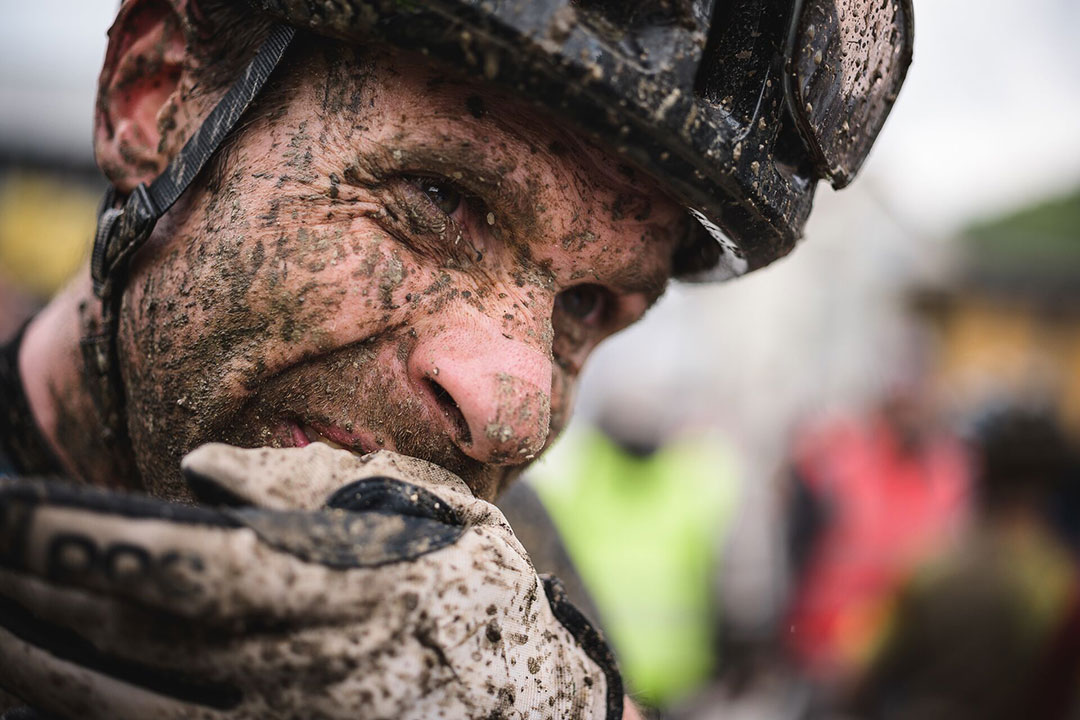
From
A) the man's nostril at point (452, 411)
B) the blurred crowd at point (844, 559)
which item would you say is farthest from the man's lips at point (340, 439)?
the blurred crowd at point (844, 559)

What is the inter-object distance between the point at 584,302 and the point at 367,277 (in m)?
0.62

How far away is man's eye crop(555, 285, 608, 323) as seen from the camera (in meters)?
1.75

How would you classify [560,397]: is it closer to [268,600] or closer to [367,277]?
[367,277]

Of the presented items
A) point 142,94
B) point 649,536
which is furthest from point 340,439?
point 649,536

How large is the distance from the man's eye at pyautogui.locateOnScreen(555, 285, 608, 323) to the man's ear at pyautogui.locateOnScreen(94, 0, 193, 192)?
82 cm

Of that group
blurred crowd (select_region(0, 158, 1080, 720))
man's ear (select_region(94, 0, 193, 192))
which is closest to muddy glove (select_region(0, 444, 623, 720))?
man's ear (select_region(94, 0, 193, 192))

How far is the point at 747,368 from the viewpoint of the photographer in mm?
14734

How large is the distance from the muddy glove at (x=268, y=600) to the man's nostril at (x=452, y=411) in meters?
0.16

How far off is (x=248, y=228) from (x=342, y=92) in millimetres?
287

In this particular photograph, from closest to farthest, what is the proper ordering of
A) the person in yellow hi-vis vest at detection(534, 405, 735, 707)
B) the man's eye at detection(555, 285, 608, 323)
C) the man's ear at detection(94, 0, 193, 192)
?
the man's ear at detection(94, 0, 193, 192)
the man's eye at detection(555, 285, 608, 323)
the person in yellow hi-vis vest at detection(534, 405, 735, 707)

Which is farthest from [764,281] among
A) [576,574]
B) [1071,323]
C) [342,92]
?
[342,92]

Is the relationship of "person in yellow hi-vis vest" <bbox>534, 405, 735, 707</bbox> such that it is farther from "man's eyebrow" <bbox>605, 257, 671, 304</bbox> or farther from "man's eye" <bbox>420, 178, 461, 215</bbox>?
"man's eye" <bbox>420, 178, 461, 215</bbox>

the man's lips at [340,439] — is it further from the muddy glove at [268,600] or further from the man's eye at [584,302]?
the man's eye at [584,302]

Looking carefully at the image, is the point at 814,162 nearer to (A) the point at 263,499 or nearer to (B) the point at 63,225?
(A) the point at 263,499
